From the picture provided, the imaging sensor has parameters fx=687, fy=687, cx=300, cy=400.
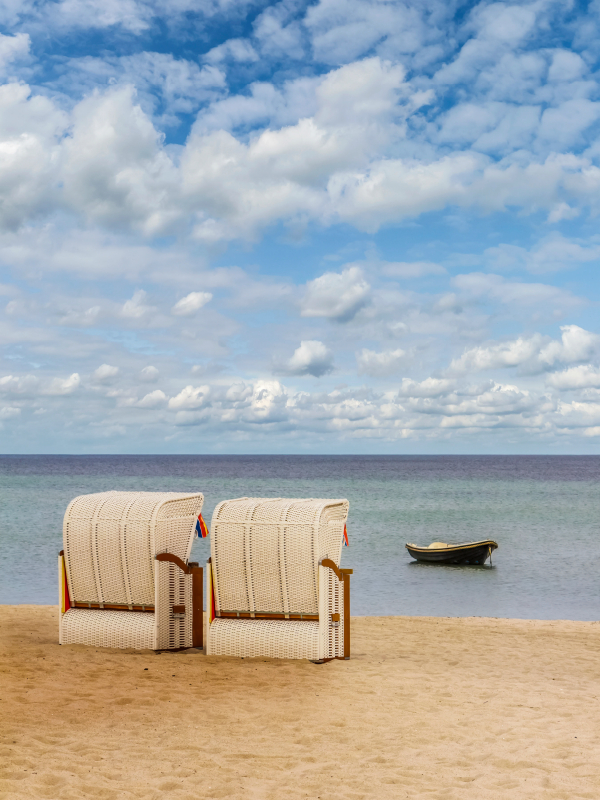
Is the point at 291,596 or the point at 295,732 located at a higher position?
the point at 291,596

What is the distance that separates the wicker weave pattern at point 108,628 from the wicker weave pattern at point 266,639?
2.93 ft

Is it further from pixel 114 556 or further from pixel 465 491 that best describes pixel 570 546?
pixel 465 491

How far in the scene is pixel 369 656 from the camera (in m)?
9.20

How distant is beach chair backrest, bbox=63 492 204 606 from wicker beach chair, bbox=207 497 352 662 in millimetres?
739

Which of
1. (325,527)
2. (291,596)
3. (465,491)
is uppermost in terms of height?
(325,527)

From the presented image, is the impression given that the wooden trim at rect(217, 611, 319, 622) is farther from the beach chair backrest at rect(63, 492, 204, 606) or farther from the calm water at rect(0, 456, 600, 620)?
the calm water at rect(0, 456, 600, 620)

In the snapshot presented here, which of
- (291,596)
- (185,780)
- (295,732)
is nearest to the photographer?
(185,780)

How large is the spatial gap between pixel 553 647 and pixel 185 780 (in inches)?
280

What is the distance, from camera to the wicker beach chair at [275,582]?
26.5 feet

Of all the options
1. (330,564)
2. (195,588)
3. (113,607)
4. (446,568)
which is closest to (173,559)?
(195,588)

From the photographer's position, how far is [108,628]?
879cm

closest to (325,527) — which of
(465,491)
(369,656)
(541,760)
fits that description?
(369,656)

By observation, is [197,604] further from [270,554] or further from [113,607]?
[270,554]

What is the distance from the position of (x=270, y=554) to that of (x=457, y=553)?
16.8 metres
